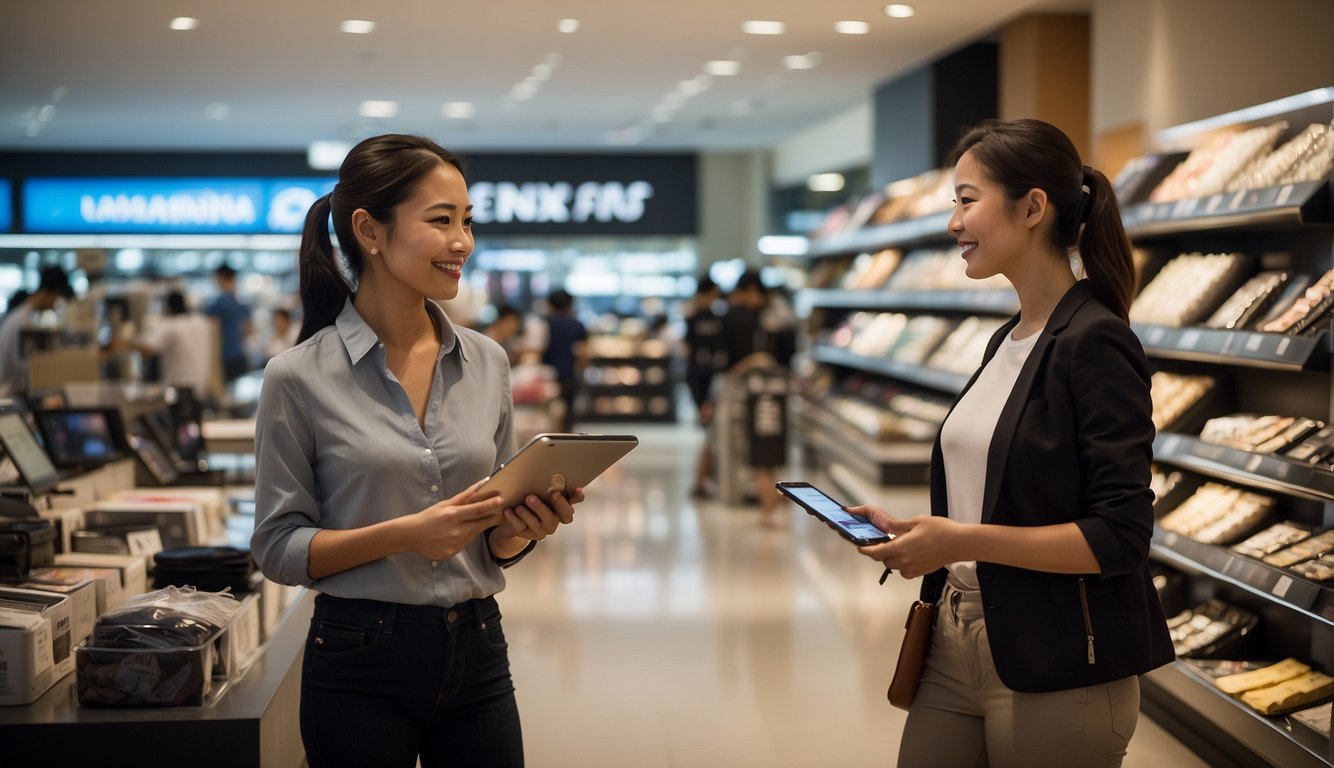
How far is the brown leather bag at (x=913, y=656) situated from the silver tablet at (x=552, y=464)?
0.59m

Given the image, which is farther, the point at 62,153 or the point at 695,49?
the point at 62,153

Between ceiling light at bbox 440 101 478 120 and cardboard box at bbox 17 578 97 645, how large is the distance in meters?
9.52

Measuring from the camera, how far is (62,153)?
16484mm

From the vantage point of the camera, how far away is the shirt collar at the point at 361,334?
6.84 ft

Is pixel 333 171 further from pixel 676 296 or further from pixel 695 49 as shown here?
pixel 695 49

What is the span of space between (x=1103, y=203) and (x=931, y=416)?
6987mm

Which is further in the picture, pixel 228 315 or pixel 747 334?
pixel 228 315

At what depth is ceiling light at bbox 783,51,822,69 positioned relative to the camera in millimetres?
9773

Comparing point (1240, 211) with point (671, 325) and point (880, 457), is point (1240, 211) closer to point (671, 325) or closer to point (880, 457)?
point (880, 457)

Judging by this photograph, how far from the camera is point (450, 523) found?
6.22 feet

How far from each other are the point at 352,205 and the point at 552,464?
1.80 feet

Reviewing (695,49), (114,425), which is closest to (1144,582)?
(114,425)

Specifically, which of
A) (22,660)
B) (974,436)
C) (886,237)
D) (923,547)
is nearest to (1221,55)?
(886,237)

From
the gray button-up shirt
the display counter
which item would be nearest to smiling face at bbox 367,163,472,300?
the gray button-up shirt
